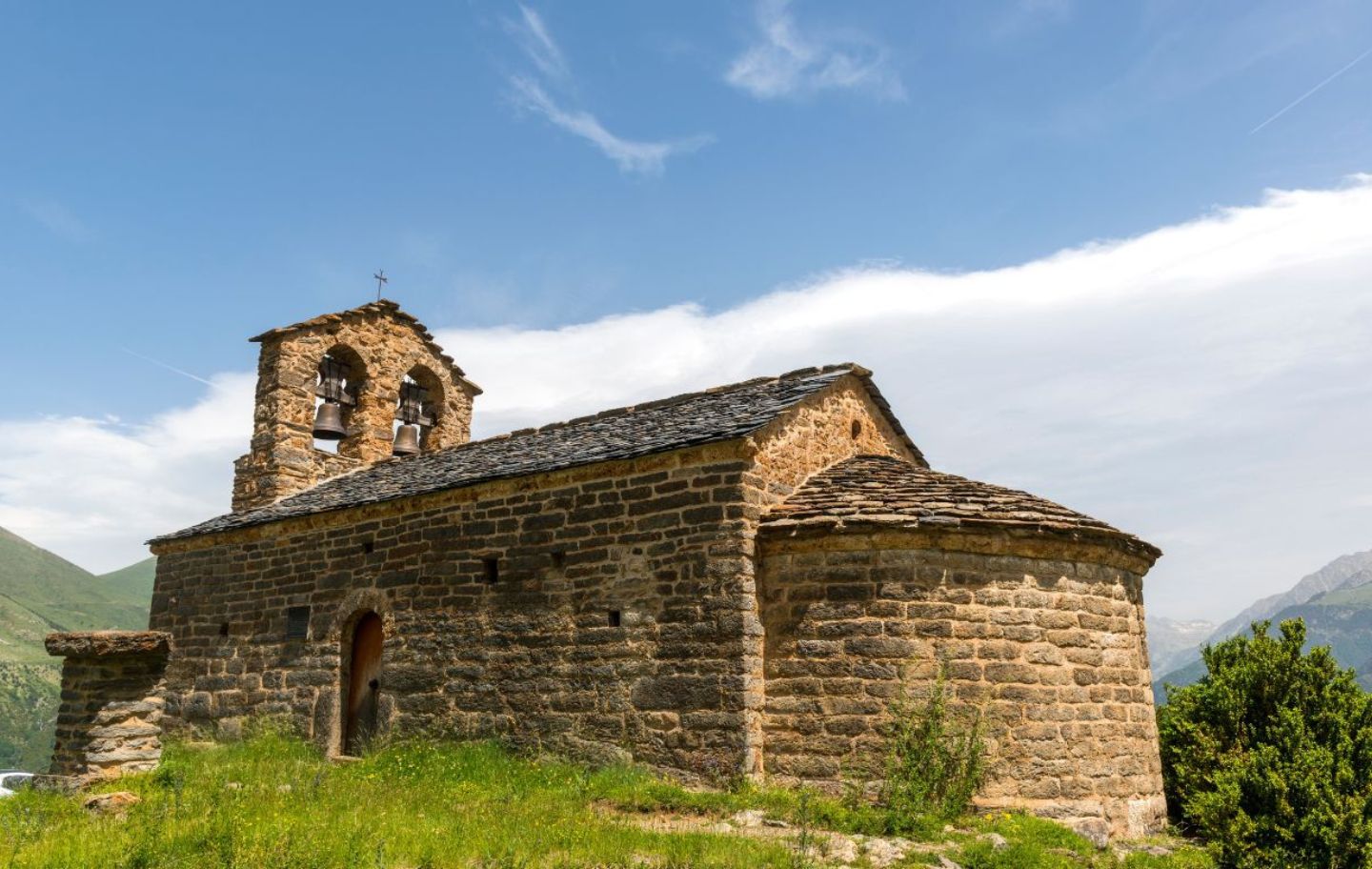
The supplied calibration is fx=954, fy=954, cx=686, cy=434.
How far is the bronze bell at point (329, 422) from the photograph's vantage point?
1476 cm

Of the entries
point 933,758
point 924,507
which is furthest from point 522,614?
point 933,758

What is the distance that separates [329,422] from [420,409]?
1.60 metres

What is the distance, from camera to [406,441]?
1538 centimetres

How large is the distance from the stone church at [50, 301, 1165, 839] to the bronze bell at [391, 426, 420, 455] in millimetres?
2695

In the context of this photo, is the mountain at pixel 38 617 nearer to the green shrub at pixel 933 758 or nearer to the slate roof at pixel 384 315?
the slate roof at pixel 384 315

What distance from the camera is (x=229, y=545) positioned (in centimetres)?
1347

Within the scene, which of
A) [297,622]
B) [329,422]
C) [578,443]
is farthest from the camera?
[329,422]

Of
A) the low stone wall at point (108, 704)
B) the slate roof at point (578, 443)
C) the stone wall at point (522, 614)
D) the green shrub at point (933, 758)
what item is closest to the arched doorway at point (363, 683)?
the stone wall at point (522, 614)

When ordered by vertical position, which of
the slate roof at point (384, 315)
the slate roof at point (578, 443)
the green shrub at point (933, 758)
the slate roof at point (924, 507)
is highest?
the slate roof at point (384, 315)

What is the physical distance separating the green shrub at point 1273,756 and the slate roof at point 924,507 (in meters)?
1.42

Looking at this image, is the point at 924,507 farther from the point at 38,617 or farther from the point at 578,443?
the point at 38,617

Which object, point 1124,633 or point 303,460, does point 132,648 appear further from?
point 1124,633

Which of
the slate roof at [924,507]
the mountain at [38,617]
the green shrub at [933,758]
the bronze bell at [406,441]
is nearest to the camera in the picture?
the green shrub at [933,758]

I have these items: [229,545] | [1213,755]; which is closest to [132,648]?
[229,545]
